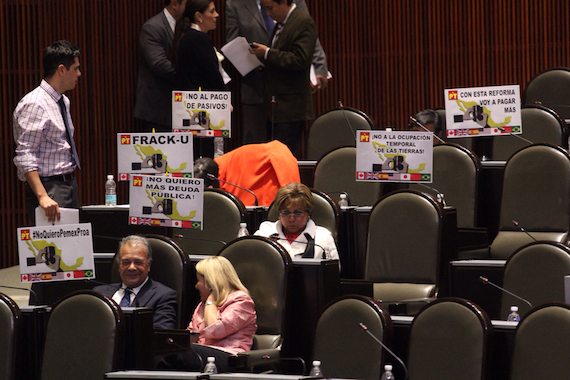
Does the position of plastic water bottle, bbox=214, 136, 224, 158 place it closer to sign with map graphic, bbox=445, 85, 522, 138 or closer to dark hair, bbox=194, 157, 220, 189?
dark hair, bbox=194, 157, 220, 189

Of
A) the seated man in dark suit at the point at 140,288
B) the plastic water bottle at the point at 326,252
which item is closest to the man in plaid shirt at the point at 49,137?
the seated man in dark suit at the point at 140,288

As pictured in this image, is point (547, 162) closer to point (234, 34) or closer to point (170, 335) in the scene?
point (170, 335)

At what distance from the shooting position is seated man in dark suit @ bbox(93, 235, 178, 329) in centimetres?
414

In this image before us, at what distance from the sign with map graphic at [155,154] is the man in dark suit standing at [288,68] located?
1.37m

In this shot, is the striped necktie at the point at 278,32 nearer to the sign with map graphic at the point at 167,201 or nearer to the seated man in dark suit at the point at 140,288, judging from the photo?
the sign with map graphic at the point at 167,201

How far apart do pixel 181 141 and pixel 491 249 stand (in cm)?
174

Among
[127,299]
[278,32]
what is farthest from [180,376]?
[278,32]

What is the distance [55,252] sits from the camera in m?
4.10

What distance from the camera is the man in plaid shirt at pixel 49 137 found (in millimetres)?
4723

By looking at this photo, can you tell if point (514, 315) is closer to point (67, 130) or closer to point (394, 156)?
point (394, 156)

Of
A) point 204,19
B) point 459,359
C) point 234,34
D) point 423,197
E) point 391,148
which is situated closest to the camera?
point 459,359

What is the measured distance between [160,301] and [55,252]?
0.50m

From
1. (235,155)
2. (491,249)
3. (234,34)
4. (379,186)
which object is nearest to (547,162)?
(491,249)

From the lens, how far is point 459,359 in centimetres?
337
